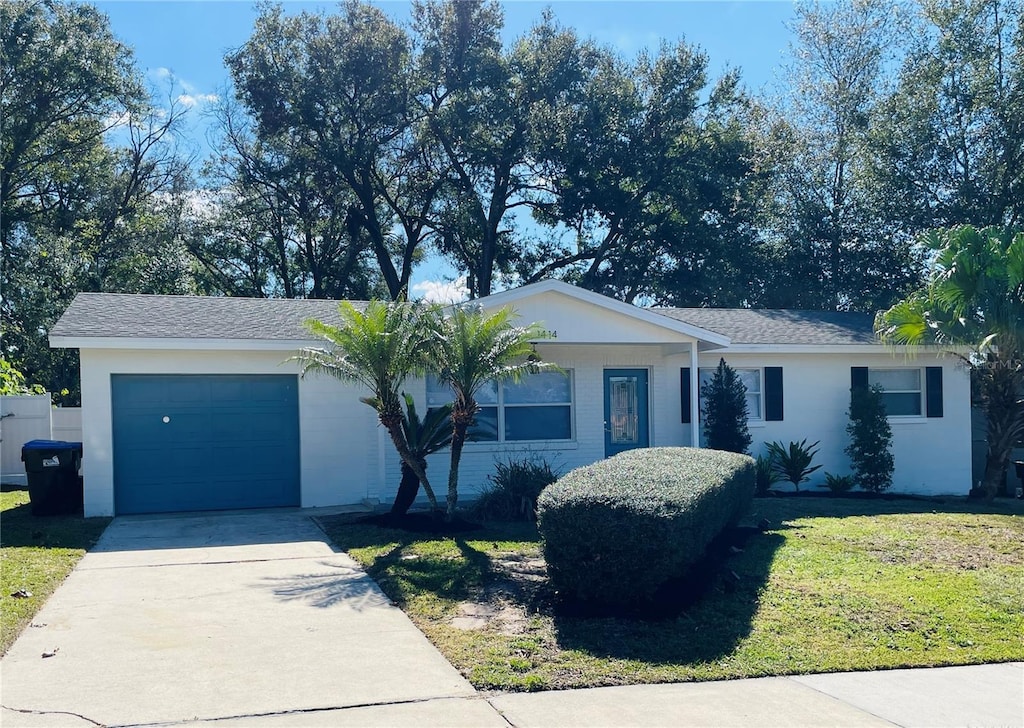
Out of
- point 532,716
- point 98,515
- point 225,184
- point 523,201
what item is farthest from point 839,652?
point 225,184

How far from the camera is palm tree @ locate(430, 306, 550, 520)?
1107cm

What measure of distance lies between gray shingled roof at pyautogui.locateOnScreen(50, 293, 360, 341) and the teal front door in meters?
5.13

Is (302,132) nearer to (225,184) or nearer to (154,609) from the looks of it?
(225,184)

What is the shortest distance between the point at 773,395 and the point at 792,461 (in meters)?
1.30

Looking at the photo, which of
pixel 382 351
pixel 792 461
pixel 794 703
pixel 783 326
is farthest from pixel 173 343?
pixel 783 326

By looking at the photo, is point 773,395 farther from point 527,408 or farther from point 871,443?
point 527,408

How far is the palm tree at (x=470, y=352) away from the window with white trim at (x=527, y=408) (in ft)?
11.5

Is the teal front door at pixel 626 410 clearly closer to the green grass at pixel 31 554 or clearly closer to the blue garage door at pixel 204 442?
→ the blue garage door at pixel 204 442

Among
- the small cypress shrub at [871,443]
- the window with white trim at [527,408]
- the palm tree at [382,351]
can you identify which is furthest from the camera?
the small cypress shrub at [871,443]

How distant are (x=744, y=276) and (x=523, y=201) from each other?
25.0 ft

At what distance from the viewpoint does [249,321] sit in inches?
563

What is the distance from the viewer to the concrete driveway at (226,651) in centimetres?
519

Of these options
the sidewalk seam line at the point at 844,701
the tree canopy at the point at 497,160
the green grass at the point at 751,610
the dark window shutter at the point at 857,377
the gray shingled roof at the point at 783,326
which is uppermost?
the tree canopy at the point at 497,160

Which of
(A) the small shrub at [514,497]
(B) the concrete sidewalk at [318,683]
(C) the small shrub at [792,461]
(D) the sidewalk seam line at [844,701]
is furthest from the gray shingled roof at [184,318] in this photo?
(D) the sidewalk seam line at [844,701]
